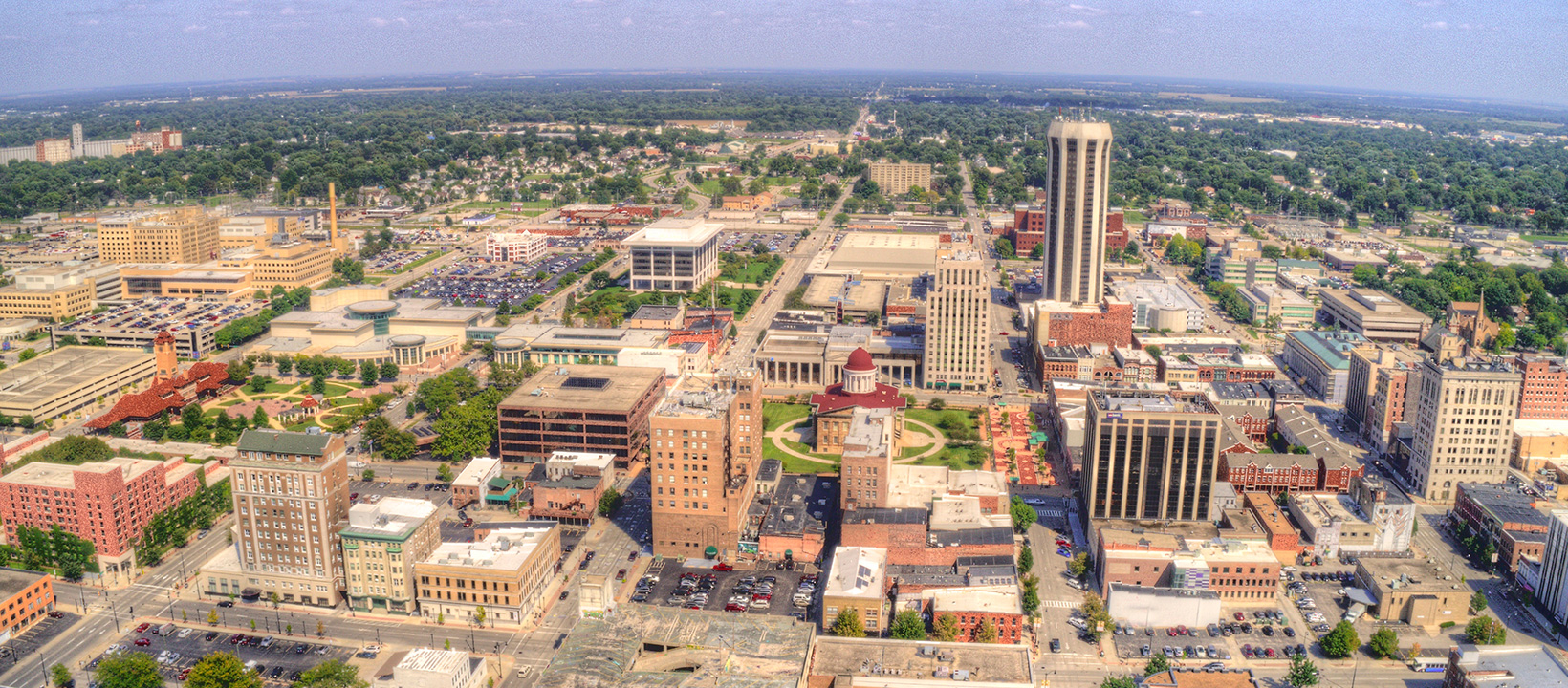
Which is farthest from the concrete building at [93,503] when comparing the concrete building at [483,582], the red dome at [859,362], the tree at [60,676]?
the red dome at [859,362]

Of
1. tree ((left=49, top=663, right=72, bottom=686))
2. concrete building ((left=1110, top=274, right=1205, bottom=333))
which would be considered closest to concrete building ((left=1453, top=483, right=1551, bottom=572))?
concrete building ((left=1110, top=274, right=1205, bottom=333))

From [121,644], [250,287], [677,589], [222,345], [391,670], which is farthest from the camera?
[250,287]

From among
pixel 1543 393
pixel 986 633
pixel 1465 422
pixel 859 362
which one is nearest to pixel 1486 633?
pixel 1465 422

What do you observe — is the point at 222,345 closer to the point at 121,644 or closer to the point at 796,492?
the point at 121,644

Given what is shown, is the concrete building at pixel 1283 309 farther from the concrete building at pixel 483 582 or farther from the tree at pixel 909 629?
the concrete building at pixel 483 582

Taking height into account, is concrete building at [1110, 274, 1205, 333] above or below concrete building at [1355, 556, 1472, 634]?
above

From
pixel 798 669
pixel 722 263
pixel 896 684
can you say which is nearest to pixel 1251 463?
pixel 896 684

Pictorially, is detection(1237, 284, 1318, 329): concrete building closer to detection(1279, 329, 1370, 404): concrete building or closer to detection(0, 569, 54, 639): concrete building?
detection(1279, 329, 1370, 404): concrete building
